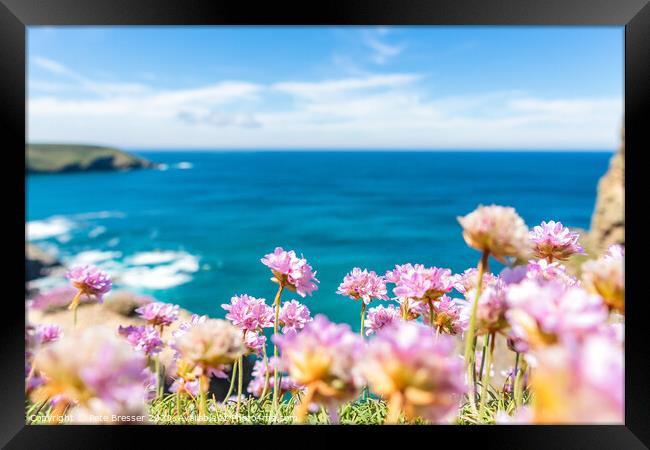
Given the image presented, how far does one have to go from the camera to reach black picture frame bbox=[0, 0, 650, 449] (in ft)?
4.62

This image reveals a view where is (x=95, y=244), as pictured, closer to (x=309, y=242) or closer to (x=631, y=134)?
(x=309, y=242)

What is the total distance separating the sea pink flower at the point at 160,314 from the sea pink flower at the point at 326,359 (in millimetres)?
681

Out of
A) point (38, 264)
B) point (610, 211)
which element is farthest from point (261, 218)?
point (610, 211)

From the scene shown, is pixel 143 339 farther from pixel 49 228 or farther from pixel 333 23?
pixel 49 228

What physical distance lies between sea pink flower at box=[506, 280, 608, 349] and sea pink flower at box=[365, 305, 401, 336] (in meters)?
0.66

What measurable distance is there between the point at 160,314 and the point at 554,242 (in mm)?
1100

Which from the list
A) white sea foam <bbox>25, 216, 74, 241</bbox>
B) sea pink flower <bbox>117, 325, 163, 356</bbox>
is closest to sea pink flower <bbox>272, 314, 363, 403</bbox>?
sea pink flower <bbox>117, 325, 163, 356</bbox>

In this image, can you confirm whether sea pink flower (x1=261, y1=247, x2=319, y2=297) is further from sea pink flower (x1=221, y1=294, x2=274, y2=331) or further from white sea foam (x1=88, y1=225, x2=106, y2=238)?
white sea foam (x1=88, y1=225, x2=106, y2=238)

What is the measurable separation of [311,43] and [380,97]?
325 inches

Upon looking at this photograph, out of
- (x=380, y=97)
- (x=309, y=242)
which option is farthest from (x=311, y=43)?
(x=309, y=242)

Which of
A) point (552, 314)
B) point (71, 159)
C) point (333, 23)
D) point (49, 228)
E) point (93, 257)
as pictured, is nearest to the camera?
point (552, 314)

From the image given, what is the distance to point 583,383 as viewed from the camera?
23.1 inches

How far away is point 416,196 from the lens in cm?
2802

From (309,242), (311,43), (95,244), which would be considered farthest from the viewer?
(311,43)
